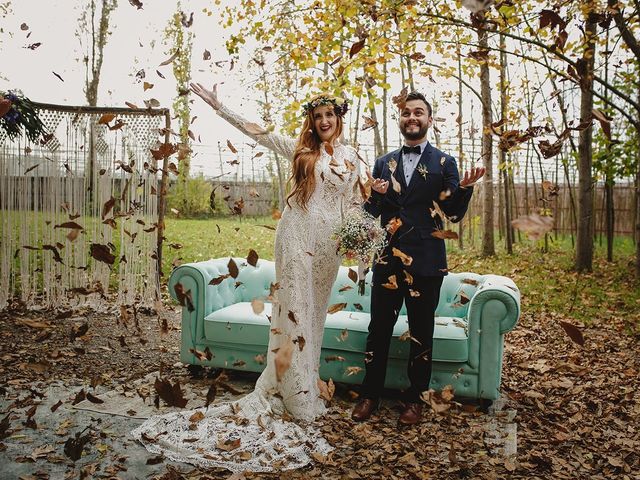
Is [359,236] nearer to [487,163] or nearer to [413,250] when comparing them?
[413,250]

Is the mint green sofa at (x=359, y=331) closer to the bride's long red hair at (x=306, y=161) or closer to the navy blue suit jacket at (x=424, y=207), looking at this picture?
the navy blue suit jacket at (x=424, y=207)

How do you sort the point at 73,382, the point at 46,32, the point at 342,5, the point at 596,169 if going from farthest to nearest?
the point at 46,32 → the point at 596,169 → the point at 342,5 → the point at 73,382

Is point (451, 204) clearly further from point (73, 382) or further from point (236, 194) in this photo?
point (236, 194)

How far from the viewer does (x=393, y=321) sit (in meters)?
2.84

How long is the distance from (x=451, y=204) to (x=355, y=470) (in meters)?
1.36

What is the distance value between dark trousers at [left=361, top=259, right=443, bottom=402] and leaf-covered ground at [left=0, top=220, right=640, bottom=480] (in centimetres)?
20

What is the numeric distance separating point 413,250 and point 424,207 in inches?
9.5

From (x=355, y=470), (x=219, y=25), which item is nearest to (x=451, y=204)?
(x=355, y=470)

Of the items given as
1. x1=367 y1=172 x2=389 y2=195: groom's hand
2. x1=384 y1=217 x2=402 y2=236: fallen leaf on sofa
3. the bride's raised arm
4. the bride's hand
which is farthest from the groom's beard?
the bride's hand

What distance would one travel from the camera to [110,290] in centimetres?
571

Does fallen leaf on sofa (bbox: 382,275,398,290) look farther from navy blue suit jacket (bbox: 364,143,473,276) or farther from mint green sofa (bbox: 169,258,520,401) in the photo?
mint green sofa (bbox: 169,258,520,401)

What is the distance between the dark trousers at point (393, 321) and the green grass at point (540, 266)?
0.95 meters

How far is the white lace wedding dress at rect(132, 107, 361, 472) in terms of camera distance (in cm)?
239

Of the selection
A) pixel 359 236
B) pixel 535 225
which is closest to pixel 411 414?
pixel 359 236
